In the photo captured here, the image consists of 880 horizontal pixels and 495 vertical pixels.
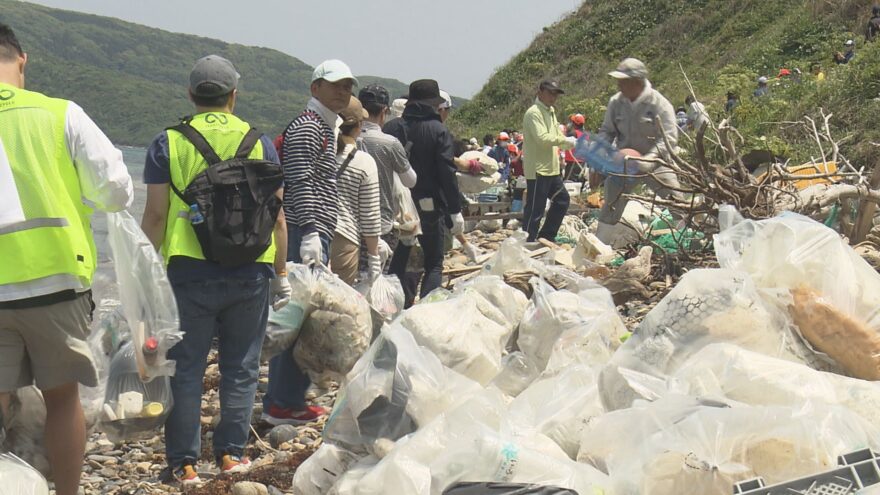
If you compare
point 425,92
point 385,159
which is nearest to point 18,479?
point 385,159

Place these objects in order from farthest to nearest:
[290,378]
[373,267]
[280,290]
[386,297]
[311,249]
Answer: [373,267] < [386,297] < [290,378] < [311,249] < [280,290]

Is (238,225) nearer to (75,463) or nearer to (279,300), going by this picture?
(279,300)

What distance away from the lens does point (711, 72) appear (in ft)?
90.7

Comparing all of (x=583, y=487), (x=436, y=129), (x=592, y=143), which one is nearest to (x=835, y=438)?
(x=583, y=487)

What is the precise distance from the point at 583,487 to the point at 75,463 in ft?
5.62

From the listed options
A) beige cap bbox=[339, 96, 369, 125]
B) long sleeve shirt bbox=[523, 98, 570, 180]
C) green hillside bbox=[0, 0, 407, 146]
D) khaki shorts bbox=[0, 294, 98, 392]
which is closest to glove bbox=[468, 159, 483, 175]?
long sleeve shirt bbox=[523, 98, 570, 180]

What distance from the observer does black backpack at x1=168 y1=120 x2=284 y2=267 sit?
353 centimetres

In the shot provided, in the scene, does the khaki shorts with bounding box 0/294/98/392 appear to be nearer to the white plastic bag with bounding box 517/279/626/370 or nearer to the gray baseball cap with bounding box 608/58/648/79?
the white plastic bag with bounding box 517/279/626/370

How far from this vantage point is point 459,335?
3.87 metres

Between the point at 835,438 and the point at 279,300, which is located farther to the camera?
the point at 279,300

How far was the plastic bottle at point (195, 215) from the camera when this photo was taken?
11.6 feet

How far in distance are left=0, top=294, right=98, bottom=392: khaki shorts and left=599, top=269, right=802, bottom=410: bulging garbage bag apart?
1.70 m

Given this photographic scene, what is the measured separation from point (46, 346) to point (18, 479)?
72cm

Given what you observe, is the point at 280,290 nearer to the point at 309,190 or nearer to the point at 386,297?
the point at 309,190
